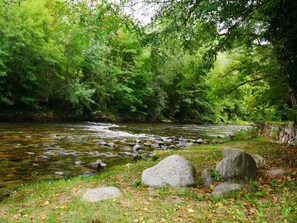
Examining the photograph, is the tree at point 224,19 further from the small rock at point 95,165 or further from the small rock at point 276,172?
the small rock at point 95,165

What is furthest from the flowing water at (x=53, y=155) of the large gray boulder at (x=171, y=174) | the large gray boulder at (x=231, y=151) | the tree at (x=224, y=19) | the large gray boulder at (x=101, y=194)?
the tree at (x=224, y=19)

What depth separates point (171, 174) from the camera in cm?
738

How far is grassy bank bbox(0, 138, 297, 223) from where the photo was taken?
16.6ft

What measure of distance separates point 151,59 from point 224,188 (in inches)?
170

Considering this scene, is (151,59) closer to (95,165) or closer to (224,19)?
(224,19)

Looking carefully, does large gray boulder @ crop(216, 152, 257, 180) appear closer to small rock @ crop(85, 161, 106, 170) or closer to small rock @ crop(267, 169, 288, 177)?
small rock @ crop(267, 169, 288, 177)

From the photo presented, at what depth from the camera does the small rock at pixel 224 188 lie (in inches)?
253

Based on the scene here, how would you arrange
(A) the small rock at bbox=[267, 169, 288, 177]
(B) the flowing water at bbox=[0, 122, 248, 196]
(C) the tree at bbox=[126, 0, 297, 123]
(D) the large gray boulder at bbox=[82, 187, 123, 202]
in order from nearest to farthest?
1. (D) the large gray boulder at bbox=[82, 187, 123, 202]
2. (C) the tree at bbox=[126, 0, 297, 123]
3. (A) the small rock at bbox=[267, 169, 288, 177]
4. (B) the flowing water at bbox=[0, 122, 248, 196]

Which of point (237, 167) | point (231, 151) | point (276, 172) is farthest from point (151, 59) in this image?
point (276, 172)

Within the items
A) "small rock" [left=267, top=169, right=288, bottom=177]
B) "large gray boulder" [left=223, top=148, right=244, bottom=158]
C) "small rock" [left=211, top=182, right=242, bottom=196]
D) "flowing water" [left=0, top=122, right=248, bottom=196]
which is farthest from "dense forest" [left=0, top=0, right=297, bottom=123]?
"flowing water" [left=0, top=122, right=248, bottom=196]

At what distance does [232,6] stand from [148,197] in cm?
558

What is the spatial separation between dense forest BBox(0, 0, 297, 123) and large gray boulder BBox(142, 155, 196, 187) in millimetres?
3199

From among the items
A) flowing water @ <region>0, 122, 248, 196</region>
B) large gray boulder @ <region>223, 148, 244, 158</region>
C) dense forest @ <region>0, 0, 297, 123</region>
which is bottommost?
flowing water @ <region>0, 122, 248, 196</region>

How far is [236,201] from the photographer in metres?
5.76
